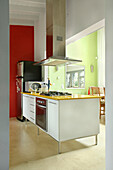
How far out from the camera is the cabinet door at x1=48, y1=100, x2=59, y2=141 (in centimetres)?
253

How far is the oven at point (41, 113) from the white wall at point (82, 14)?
1.70 m

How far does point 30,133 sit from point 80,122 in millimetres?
1433

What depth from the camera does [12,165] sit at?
2119 mm

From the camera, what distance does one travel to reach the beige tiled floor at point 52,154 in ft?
6.84

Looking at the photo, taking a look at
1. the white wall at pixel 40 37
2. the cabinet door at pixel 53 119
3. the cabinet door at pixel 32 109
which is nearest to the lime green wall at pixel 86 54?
the white wall at pixel 40 37

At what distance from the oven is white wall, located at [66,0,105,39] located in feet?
5.59
